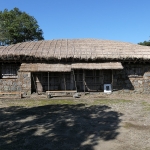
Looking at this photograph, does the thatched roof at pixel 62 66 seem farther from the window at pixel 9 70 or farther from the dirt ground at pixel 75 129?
the dirt ground at pixel 75 129

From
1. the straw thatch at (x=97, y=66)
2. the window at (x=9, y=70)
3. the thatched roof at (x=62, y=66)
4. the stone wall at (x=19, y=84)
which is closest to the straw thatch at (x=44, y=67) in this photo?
the thatched roof at (x=62, y=66)

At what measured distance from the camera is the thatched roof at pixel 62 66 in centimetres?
1398

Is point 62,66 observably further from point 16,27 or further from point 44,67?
point 16,27

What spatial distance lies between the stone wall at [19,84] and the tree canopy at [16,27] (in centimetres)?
2244

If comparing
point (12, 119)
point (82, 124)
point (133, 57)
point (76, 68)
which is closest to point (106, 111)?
point (82, 124)

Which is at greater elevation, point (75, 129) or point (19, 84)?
point (19, 84)

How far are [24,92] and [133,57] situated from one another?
8.47 m

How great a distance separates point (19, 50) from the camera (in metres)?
15.4

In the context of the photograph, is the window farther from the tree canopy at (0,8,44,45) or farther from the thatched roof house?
the tree canopy at (0,8,44,45)

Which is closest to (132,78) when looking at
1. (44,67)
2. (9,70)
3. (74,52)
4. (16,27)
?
(74,52)

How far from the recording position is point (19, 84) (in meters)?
14.6

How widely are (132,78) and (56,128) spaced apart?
32.0ft

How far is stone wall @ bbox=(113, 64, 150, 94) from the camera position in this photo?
14805 mm

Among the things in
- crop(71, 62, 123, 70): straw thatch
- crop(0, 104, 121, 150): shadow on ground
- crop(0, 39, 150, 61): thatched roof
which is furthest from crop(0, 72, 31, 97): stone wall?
crop(0, 104, 121, 150): shadow on ground
